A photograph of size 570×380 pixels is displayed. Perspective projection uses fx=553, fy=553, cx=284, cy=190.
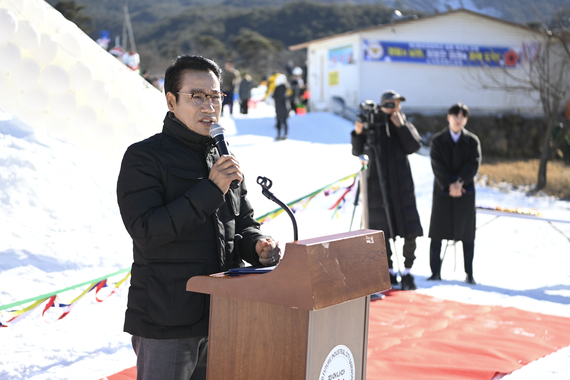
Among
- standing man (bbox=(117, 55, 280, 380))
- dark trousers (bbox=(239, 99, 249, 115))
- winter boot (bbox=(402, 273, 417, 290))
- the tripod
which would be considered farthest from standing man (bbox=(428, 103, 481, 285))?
dark trousers (bbox=(239, 99, 249, 115))

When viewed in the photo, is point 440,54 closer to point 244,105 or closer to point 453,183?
point 244,105

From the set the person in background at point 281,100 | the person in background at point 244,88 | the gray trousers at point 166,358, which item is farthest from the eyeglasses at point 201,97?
the person in background at point 244,88

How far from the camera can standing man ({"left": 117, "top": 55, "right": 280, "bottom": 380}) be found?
1.77 m

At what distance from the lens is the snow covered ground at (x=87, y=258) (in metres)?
3.82

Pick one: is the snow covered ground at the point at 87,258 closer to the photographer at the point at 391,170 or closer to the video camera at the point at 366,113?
the photographer at the point at 391,170

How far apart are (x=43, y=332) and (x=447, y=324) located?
318 cm

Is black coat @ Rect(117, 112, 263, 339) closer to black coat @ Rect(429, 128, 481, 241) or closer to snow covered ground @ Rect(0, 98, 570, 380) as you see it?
snow covered ground @ Rect(0, 98, 570, 380)

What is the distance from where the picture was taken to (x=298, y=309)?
1.58 metres

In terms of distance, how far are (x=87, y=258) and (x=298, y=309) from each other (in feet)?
14.4

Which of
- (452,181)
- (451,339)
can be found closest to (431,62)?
(452,181)

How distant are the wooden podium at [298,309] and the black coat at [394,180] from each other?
374 centimetres

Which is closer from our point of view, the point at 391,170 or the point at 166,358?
the point at 166,358

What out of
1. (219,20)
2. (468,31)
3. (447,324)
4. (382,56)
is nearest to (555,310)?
(447,324)

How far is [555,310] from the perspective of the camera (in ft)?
16.8
